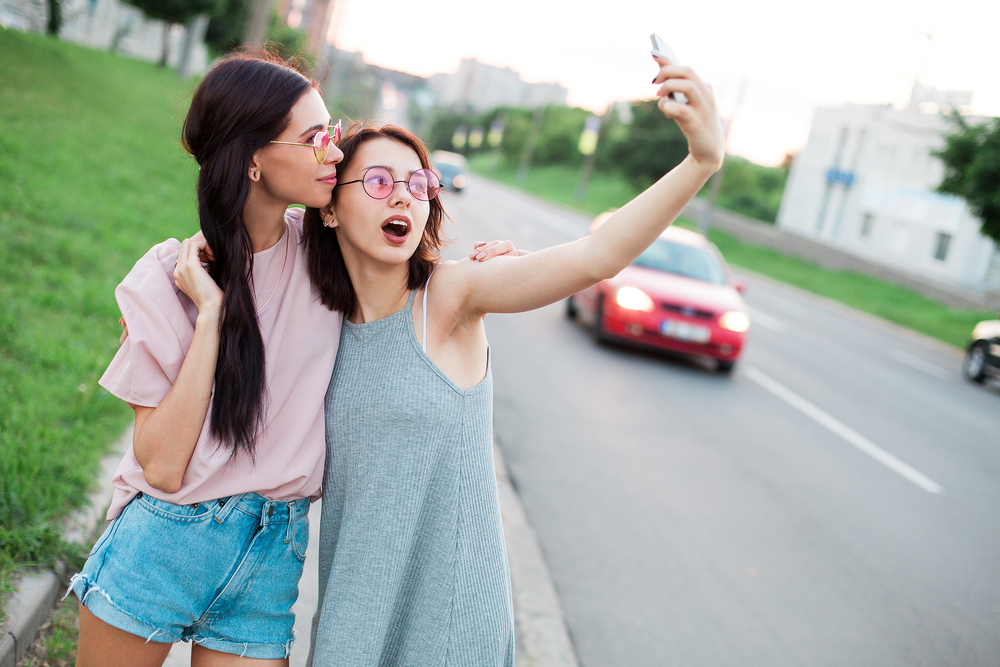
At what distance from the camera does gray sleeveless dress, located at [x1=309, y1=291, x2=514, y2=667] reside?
178 cm

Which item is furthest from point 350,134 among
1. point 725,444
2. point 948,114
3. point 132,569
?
point 948,114

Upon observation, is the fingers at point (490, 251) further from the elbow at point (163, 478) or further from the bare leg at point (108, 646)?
the bare leg at point (108, 646)

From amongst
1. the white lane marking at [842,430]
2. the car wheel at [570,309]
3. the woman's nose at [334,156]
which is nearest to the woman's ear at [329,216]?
the woman's nose at [334,156]

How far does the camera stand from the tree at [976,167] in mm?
16234

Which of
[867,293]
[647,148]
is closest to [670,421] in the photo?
[867,293]

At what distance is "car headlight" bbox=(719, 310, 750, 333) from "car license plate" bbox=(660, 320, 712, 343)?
0.19 meters

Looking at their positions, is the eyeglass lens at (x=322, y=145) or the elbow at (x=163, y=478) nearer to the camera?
the elbow at (x=163, y=478)

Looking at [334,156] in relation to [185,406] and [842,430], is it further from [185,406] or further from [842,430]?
[842,430]

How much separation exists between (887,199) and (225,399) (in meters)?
41.5

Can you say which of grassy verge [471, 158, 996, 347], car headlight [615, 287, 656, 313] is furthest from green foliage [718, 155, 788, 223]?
car headlight [615, 287, 656, 313]

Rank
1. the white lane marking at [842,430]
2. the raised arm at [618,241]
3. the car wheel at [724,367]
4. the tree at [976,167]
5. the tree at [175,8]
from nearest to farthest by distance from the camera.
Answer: the raised arm at [618,241], the white lane marking at [842,430], the car wheel at [724,367], the tree at [976,167], the tree at [175,8]

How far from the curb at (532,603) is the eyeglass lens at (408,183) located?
2.13 meters

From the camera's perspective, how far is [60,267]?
618 centimetres

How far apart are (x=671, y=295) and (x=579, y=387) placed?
6.70 feet
